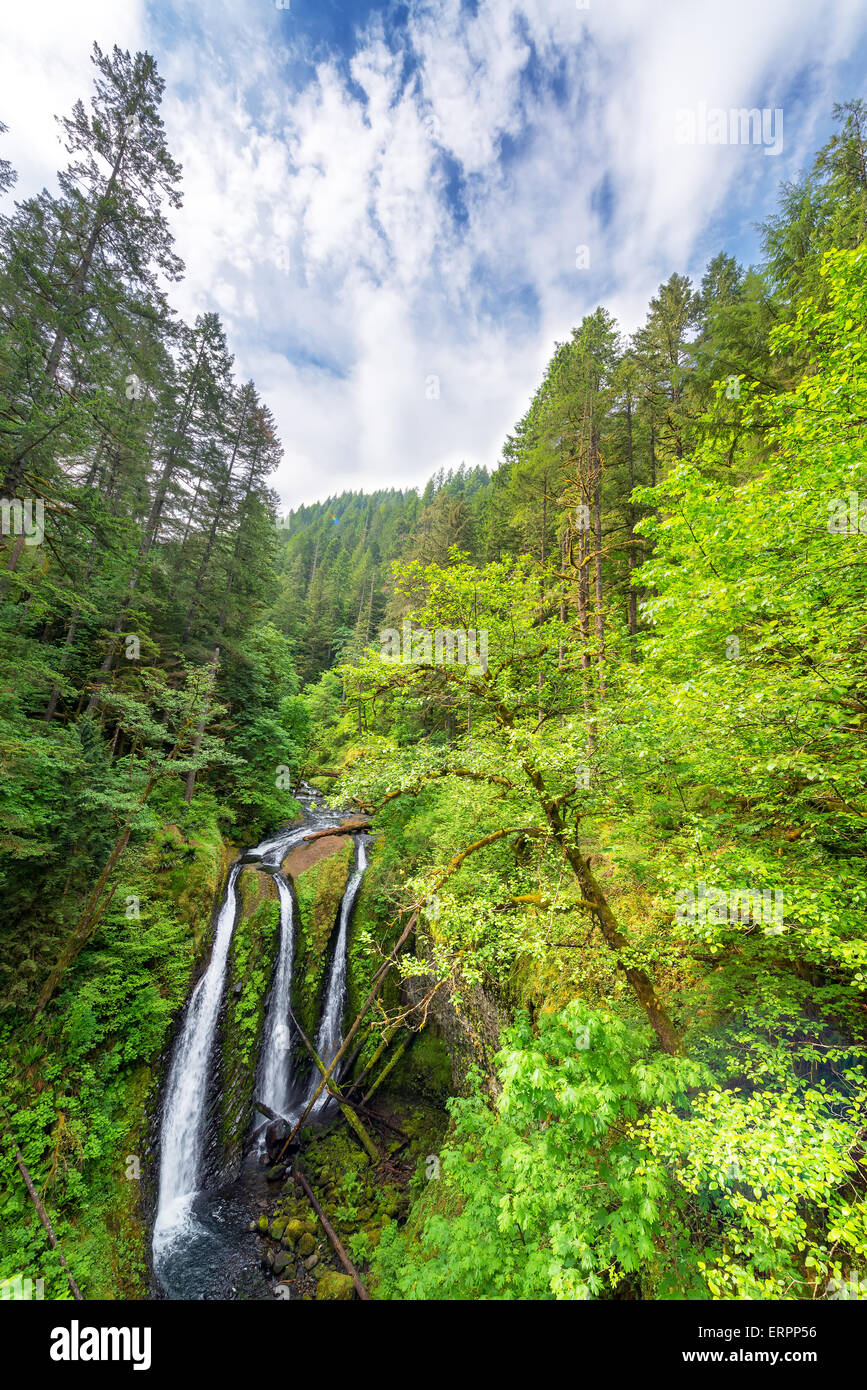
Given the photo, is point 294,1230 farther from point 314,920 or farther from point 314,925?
point 314,920

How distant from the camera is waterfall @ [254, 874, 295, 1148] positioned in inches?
423

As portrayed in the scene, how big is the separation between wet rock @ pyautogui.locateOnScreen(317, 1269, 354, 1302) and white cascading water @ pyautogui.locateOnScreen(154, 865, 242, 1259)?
2987 millimetres

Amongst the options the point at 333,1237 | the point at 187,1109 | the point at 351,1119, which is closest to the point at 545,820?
the point at 333,1237

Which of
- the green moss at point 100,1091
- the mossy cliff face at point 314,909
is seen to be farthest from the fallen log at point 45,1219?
the mossy cliff face at point 314,909

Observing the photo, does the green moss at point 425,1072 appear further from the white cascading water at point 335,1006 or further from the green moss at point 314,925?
the green moss at point 314,925

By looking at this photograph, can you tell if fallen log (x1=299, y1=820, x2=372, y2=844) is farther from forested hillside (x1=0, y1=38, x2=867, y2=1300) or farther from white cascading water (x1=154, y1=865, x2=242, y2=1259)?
white cascading water (x1=154, y1=865, x2=242, y2=1259)

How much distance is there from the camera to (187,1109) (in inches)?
368

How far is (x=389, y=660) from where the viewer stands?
267 inches

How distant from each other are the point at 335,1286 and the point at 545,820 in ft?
28.1

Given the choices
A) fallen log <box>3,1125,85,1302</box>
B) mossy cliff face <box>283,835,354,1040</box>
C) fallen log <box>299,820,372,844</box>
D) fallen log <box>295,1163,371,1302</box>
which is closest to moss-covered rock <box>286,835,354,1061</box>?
mossy cliff face <box>283,835,354,1040</box>

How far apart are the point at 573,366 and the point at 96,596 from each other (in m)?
14.4
